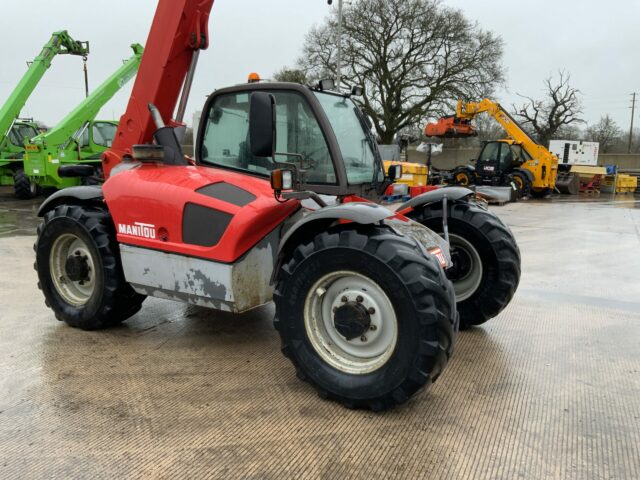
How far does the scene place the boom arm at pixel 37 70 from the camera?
15000 mm

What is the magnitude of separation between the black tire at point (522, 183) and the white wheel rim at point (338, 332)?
17206mm

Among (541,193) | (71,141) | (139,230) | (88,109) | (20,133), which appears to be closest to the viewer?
(139,230)

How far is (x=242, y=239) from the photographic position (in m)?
3.34

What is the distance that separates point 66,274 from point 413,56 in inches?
1090

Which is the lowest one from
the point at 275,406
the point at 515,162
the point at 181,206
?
the point at 275,406

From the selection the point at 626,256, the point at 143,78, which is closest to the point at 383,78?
the point at 626,256

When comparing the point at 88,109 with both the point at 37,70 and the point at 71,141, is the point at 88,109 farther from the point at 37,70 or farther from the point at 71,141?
the point at 37,70

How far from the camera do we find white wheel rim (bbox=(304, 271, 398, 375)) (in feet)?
9.75

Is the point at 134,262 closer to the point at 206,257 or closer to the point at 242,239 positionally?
the point at 206,257

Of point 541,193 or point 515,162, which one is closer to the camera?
point 515,162

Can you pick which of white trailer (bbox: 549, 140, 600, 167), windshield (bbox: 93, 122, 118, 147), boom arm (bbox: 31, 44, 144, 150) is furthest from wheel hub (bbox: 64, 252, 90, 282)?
white trailer (bbox: 549, 140, 600, 167)

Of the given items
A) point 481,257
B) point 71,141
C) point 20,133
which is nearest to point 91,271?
point 481,257

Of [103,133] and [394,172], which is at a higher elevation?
[103,133]

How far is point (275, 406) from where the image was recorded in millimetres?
3020
